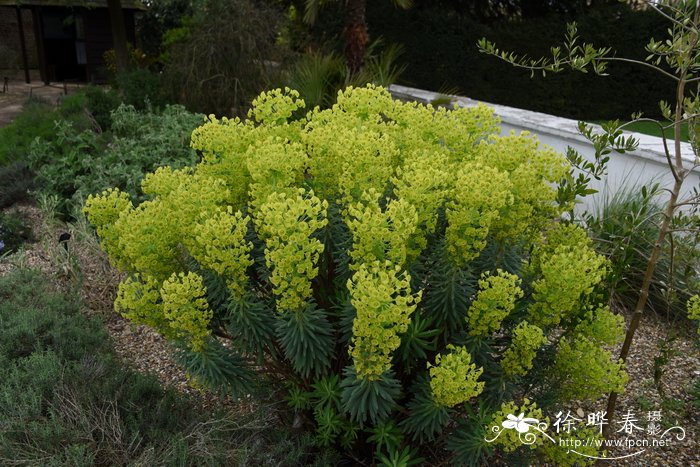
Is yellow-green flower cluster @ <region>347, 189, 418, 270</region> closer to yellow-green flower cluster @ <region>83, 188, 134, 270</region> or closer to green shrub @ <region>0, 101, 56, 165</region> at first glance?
yellow-green flower cluster @ <region>83, 188, 134, 270</region>

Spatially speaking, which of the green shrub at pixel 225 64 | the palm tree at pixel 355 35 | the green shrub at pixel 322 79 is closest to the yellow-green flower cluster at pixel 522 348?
the green shrub at pixel 322 79

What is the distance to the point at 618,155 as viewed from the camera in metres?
6.21

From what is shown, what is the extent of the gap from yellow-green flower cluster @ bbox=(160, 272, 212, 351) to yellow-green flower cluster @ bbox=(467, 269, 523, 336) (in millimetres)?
1044

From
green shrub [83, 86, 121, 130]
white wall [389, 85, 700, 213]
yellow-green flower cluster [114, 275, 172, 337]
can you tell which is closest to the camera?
yellow-green flower cluster [114, 275, 172, 337]

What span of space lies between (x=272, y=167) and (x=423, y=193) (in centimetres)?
60

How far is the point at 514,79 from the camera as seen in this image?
1255cm

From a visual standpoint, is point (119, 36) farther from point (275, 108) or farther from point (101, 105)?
point (275, 108)

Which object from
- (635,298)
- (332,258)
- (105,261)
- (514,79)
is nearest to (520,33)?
(514,79)

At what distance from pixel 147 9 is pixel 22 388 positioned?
18.0 m

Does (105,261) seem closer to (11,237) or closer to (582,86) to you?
(11,237)

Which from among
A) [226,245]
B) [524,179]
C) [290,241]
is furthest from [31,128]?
[524,179]

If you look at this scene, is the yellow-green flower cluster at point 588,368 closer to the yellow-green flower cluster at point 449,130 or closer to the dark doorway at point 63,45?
the yellow-green flower cluster at point 449,130

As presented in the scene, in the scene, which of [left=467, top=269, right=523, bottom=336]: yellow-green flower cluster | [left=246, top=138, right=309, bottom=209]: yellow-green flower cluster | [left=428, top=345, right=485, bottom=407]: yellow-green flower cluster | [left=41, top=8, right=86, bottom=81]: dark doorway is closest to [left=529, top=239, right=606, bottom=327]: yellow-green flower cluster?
[left=467, top=269, right=523, bottom=336]: yellow-green flower cluster

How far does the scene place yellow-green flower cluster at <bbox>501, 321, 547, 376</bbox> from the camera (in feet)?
7.50
